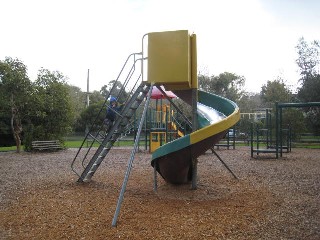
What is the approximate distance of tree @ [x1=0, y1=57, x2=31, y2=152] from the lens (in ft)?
57.3

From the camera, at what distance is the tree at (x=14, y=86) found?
17469 mm

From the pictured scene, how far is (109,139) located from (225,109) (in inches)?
116

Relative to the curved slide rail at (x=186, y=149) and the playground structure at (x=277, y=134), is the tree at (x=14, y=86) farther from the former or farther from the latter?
the curved slide rail at (x=186, y=149)

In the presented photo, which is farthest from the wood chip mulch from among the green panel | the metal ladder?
the green panel

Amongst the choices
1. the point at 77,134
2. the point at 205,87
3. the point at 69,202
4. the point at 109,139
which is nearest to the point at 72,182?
the point at 109,139

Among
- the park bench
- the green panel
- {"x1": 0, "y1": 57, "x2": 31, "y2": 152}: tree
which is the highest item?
{"x1": 0, "y1": 57, "x2": 31, "y2": 152}: tree

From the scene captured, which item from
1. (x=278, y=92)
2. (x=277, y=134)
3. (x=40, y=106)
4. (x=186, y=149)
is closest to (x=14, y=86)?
(x=40, y=106)

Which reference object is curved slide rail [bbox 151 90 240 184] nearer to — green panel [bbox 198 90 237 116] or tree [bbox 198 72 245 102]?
green panel [bbox 198 90 237 116]

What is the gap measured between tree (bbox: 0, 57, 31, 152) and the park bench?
1149 mm

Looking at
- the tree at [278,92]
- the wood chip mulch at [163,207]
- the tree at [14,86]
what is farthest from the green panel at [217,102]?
the tree at [278,92]

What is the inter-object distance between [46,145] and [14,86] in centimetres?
375

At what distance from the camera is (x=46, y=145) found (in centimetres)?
1938

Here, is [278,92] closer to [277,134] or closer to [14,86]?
[277,134]

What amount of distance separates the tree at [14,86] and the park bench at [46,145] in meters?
1.15
